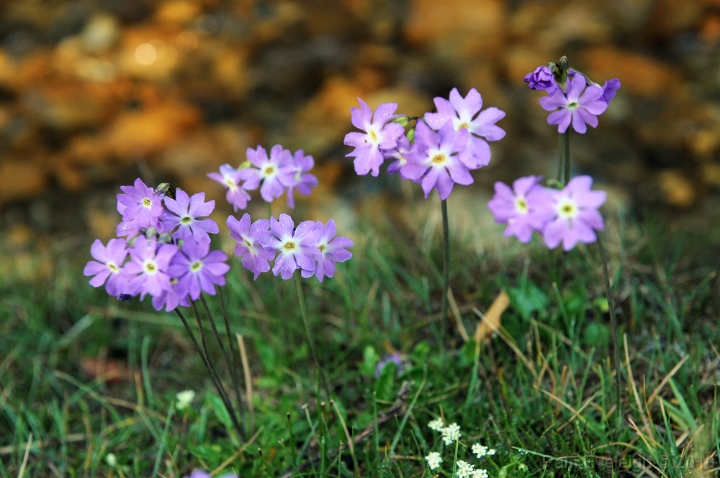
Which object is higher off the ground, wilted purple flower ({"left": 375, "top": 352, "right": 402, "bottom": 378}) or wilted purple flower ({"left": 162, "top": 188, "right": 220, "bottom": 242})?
wilted purple flower ({"left": 162, "top": 188, "right": 220, "bottom": 242})

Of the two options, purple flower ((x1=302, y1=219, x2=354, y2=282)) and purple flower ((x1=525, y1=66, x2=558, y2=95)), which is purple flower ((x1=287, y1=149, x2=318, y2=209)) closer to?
purple flower ((x1=302, y1=219, x2=354, y2=282))

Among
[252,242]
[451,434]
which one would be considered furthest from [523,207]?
[451,434]

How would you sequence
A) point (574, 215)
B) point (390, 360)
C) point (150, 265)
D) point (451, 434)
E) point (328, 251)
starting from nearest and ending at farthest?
1. point (574, 215)
2. point (150, 265)
3. point (328, 251)
4. point (451, 434)
5. point (390, 360)

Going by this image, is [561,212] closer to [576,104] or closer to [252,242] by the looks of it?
[576,104]

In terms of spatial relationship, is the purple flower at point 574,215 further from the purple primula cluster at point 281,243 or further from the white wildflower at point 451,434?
the white wildflower at point 451,434

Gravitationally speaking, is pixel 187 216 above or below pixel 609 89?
below

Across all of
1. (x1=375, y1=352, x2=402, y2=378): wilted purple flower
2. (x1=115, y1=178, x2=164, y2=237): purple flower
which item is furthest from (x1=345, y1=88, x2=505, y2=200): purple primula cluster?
(x1=375, y1=352, x2=402, y2=378): wilted purple flower

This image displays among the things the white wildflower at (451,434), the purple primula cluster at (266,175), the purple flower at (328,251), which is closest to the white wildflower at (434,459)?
the white wildflower at (451,434)
